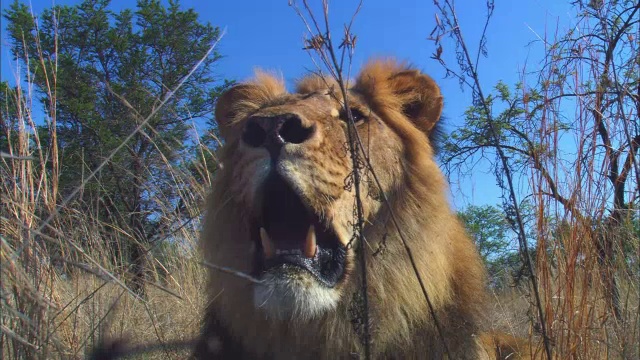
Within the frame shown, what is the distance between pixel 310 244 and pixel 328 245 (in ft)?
0.43

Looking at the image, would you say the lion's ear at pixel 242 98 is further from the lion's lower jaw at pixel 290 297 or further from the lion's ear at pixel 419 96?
the lion's lower jaw at pixel 290 297

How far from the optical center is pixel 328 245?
2.88 metres

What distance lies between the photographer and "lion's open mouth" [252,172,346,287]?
2.75 m

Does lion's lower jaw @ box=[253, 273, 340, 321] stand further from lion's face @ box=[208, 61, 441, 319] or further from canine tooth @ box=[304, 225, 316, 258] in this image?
canine tooth @ box=[304, 225, 316, 258]

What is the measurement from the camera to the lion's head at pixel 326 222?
2660 mm

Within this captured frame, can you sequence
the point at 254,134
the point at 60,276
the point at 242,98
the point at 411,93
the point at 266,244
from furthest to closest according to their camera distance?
the point at 60,276 → the point at 242,98 → the point at 411,93 → the point at 266,244 → the point at 254,134

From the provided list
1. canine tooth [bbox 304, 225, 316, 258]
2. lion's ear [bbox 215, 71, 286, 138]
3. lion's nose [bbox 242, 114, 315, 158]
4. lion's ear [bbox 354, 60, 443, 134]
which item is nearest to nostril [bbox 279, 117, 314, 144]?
lion's nose [bbox 242, 114, 315, 158]

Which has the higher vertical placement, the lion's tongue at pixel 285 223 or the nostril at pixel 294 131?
the nostril at pixel 294 131

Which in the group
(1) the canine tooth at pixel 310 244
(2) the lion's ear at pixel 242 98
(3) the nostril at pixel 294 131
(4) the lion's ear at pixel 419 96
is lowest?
(1) the canine tooth at pixel 310 244

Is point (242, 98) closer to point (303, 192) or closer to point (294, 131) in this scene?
point (294, 131)

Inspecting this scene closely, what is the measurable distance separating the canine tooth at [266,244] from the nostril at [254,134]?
42 centimetres

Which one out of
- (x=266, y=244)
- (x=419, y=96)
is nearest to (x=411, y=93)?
(x=419, y=96)

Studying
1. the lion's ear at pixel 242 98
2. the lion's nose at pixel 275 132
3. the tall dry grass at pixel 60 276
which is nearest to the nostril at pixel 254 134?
the lion's nose at pixel 275 132

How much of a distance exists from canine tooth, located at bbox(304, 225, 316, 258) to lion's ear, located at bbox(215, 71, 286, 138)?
1.08 meters
